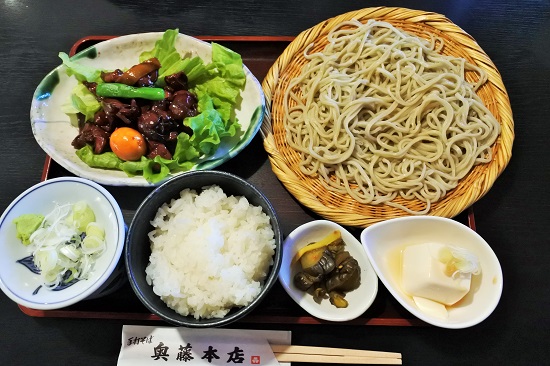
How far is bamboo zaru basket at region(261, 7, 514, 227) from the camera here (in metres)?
2.10

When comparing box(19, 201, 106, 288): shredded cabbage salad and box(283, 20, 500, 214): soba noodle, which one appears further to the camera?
box(283, 20, 500, 214): soba noodle

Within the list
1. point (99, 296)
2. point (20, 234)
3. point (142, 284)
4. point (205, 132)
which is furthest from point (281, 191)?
point (20, 234)

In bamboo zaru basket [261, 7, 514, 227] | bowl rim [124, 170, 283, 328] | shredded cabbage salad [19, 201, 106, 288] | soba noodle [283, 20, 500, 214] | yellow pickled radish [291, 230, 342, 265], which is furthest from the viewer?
soba noodle [283, 20, 500, 214]

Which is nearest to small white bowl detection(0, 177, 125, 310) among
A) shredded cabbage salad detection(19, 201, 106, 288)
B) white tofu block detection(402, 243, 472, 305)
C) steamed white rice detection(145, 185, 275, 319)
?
shredded cabbage salad detection(19, 201, 106, 288)

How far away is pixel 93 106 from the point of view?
2.28 metres

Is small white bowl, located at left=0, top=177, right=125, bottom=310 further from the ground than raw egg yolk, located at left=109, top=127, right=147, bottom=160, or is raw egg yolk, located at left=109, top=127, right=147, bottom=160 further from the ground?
raw egg yolk, located at left=109, top=127, right=147, bottom=160

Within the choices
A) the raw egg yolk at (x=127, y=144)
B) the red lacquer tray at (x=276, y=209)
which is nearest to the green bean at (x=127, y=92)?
the raw egg yolk at (x=127, y=144)

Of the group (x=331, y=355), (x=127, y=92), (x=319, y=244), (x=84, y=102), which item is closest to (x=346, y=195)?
(x=319, y=244)

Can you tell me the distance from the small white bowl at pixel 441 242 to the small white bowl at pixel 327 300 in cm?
8

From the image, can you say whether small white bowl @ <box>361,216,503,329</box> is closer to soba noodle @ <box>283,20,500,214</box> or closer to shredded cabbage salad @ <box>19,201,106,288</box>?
soba noodle @ <box>283,20,500,214</box>

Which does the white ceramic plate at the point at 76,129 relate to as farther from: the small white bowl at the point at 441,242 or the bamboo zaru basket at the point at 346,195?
the small white bowl at the point at 441,242

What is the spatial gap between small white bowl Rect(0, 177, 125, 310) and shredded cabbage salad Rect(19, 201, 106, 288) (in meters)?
0.03

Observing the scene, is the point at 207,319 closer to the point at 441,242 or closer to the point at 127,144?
the point at 127,144

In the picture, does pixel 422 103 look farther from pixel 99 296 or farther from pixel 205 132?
pixel 99 296
